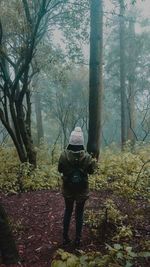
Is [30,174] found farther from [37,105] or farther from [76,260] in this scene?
[37,105]

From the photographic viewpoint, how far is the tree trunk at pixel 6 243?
5.03 metres

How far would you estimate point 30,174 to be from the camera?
10.8m

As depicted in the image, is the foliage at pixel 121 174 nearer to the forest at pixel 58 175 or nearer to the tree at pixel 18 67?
the forest at pixel 58 175

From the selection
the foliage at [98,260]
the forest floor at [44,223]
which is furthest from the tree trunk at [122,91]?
the foliage at [98,260]

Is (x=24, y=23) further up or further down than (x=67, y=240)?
further up

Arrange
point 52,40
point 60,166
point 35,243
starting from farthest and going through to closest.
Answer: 1. point 52,40
2. point 35,243
3. point 60,166

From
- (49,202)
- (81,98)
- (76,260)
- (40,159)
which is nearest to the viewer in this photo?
(76,260)

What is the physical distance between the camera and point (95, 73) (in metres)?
11.7

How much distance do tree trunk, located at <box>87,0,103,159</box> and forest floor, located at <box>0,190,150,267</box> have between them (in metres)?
2.92

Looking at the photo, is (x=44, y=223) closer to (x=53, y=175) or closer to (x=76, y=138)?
(x=76, y=138)

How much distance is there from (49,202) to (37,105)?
69.9ft

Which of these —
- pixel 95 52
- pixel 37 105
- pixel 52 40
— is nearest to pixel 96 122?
pixel 95 52

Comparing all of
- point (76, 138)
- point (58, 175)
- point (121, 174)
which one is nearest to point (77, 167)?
point (76, 138)

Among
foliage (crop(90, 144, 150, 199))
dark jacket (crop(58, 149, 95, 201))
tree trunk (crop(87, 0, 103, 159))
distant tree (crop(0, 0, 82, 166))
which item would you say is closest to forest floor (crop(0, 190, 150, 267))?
foliage (crop(90, 144, 150, 199))
